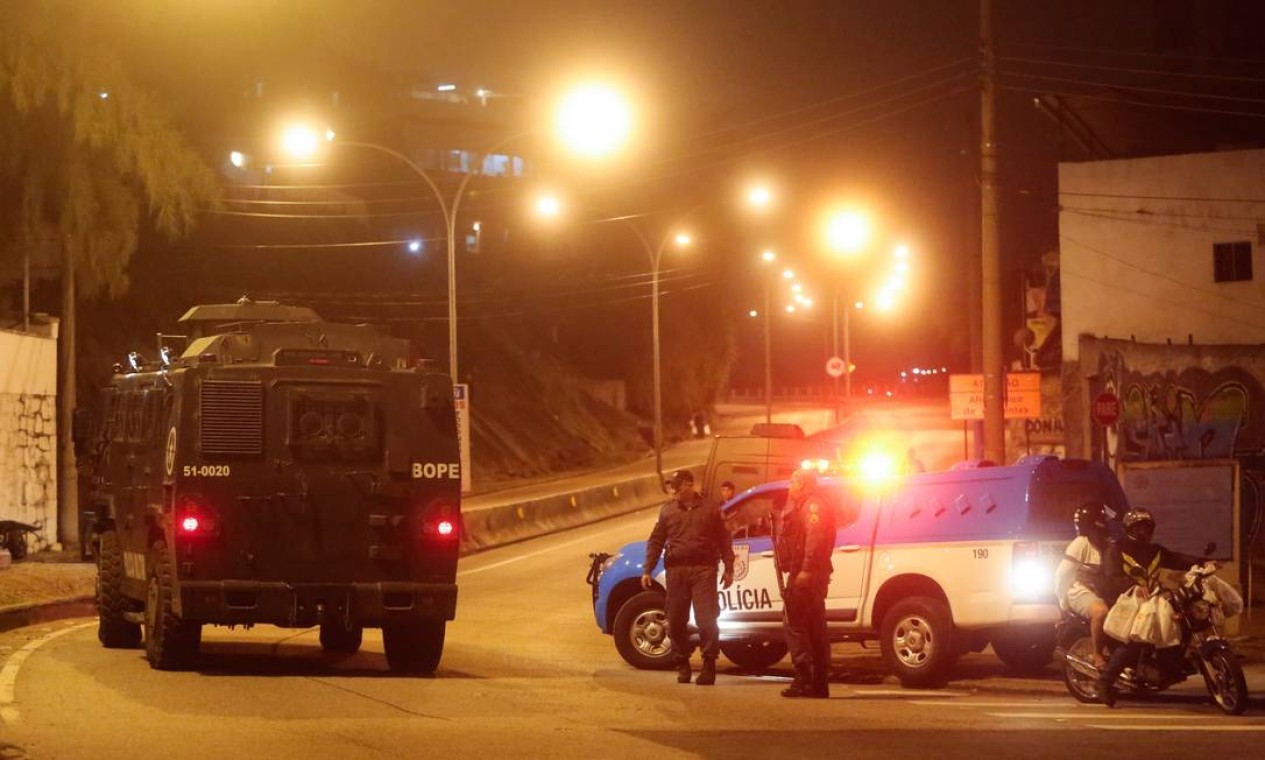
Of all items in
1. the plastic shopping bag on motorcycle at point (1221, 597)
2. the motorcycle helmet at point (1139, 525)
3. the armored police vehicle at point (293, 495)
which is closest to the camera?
the plastic shopping bag on motorcycle at point (1221, 597)

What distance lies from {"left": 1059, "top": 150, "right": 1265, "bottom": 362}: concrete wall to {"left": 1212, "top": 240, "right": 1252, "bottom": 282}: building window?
122 mm

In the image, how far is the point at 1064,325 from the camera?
41.5 m

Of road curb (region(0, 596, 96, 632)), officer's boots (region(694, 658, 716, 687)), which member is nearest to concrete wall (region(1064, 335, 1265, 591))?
road curb (region(0, 596, 96, 632))

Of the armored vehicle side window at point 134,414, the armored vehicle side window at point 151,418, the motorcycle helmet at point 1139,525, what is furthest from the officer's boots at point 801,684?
the armored vehicle side window at point 134,414

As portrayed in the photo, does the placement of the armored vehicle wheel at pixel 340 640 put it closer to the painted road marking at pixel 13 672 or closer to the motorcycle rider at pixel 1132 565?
the painted road marking at pixel 13 672

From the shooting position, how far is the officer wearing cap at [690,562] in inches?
527

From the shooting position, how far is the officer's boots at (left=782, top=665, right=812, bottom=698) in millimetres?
12547

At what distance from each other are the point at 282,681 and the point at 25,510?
1666 cm

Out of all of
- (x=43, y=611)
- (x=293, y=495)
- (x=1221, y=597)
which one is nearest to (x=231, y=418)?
(x=293, y=495)

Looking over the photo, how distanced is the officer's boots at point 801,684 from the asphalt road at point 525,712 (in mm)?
266

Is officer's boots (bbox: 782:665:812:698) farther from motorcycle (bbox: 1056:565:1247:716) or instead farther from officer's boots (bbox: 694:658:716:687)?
motorcycle (bbox: 1056:565:1247:716)

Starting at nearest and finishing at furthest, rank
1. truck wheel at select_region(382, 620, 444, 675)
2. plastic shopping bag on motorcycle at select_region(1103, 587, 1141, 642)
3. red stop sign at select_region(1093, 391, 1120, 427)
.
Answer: plastic shopping bag on motorcycle at select_region(1103, 587, 1141, 642), truck wheel at select_region(382, 620, 444, 675), red stop sign at select_region(1093, 391, 1120, 427)

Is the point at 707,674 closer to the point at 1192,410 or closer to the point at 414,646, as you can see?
the point at 414,646

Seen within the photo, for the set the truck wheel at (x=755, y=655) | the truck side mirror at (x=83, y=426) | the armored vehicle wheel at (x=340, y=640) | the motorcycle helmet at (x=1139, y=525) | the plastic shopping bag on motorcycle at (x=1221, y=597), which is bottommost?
the truck wheel at (x=755, y=655)
